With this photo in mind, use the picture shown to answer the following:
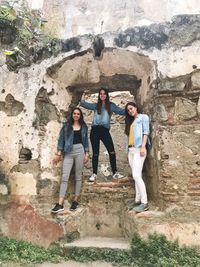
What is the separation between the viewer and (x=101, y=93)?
507cm

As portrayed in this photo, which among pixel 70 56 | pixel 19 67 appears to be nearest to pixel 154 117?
pixel 70 56

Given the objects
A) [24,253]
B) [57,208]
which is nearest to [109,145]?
[57,208]

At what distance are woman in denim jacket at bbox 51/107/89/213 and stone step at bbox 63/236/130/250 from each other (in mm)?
476

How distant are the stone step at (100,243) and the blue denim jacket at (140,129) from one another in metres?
1.29

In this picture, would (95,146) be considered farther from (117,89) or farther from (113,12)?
(113,12)

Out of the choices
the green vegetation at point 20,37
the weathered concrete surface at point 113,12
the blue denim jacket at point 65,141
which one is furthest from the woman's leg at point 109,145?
the weathered concrete surface at point 113,12

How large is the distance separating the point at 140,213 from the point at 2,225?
190cm

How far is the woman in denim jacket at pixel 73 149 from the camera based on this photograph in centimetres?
481

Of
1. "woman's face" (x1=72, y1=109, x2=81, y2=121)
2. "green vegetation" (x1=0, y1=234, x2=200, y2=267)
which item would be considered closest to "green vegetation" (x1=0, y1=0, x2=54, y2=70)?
"woman's face" (x1=72, y1=109, x2=81, y2=121)

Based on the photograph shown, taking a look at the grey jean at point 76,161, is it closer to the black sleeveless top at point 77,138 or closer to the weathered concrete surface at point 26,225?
the black sleeveless top at point 77,138

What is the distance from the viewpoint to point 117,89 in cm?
541

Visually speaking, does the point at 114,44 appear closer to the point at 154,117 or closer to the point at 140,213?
the point at 154,117

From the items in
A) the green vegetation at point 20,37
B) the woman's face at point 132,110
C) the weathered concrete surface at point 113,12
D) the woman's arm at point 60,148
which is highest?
the weathered concrete surface at point 113,12

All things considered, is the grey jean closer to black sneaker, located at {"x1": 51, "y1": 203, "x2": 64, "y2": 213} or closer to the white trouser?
black sneaker, located at {"x1": 51, "y1": 203, "x2": 64, "y2": 213}
